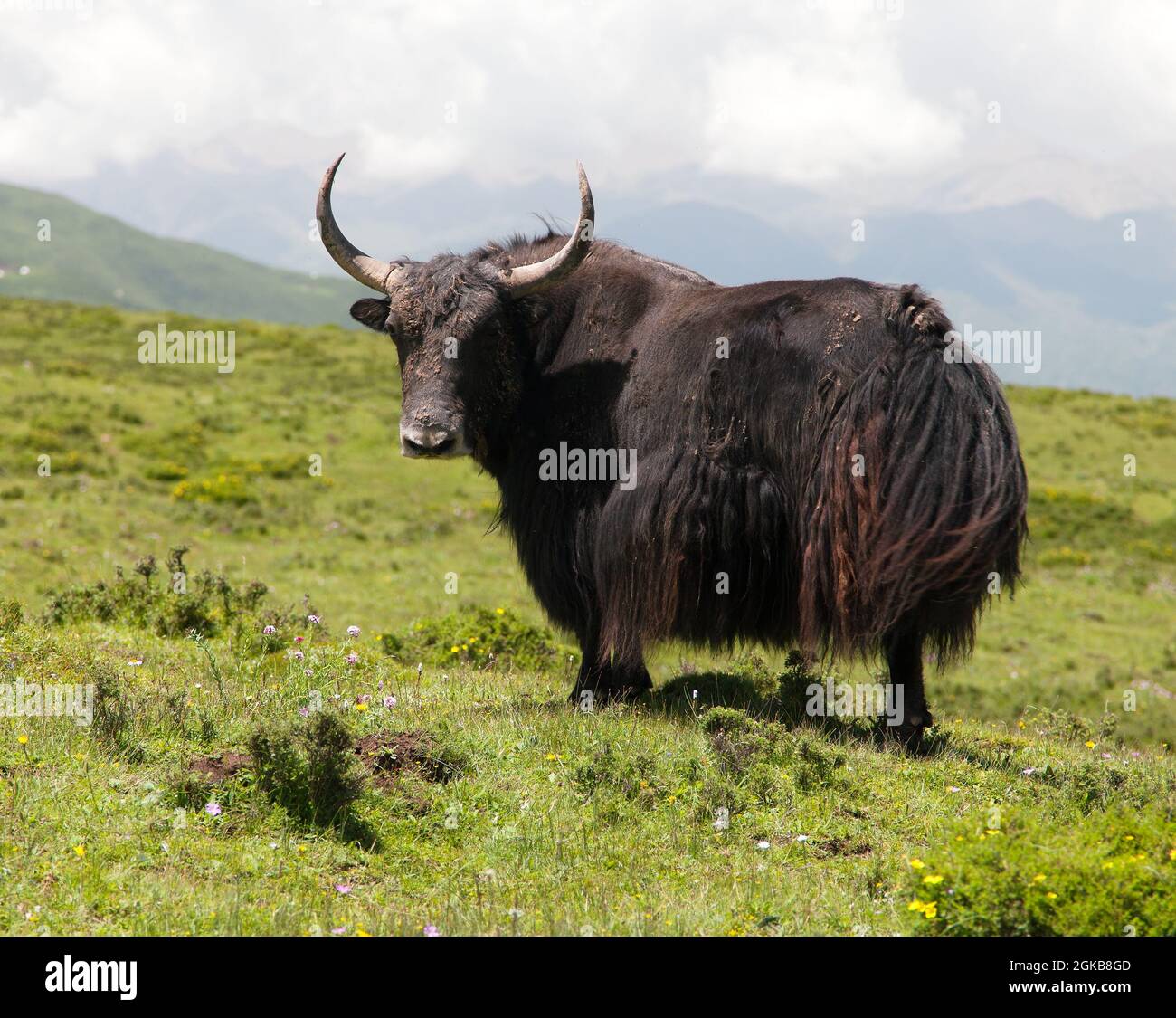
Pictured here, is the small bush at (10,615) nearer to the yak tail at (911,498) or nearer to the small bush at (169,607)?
the small bush at (169,607)

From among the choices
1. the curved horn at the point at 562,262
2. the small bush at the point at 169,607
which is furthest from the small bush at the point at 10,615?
the curved horn at the point at 562,262

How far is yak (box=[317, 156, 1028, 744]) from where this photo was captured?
5094 mm

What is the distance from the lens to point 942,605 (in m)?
5.13

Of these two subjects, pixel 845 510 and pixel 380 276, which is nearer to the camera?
pixel 845 510

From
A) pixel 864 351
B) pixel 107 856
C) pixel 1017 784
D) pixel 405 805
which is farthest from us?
pixel 864 351

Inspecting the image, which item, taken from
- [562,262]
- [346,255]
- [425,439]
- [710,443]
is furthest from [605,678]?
[346,255]

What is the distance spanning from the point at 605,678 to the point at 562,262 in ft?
7.25

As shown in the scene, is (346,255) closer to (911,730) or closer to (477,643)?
(477,643)

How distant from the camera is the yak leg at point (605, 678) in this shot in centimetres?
629

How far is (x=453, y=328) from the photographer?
6.07m
